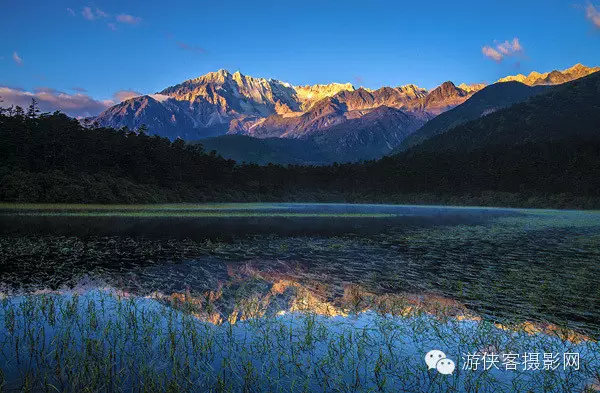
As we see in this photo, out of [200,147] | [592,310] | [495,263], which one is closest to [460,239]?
[495,263]

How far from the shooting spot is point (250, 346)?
1115 cm

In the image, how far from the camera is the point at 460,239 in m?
38.7

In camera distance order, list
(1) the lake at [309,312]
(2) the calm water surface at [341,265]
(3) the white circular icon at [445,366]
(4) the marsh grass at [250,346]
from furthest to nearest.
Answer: (2) the calm water surface at [341,265], (3) the white circular icon at [445,366], (1) the lake at [309,312], (4) the marsh grass at [250,346]

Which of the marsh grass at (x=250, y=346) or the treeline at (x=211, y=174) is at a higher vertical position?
the treeline at (x=211, y=174)

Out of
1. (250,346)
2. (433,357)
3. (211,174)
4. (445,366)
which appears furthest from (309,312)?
(211,174)

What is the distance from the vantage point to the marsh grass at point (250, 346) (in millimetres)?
8977

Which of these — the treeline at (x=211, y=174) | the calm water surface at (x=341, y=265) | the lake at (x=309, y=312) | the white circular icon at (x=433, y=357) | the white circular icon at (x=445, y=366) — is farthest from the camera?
the treeline at (x=211, y=174)

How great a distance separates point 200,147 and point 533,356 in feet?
583

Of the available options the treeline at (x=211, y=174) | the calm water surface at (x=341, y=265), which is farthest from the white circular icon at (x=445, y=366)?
the treeline at (x=211, y=174)

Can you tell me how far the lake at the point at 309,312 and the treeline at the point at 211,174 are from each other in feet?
254

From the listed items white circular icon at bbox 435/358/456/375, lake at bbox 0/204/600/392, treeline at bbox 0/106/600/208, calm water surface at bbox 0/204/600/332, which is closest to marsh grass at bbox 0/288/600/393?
lake at bbox 0/204/600/392

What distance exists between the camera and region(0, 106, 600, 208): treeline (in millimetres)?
96188

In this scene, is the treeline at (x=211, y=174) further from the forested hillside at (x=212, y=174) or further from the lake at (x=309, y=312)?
the lake at (x=309, y=312)

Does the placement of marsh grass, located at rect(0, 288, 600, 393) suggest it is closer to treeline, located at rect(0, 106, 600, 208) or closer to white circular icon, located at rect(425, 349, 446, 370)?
white circular icon, located at rect(425, 349, 446, 370)
